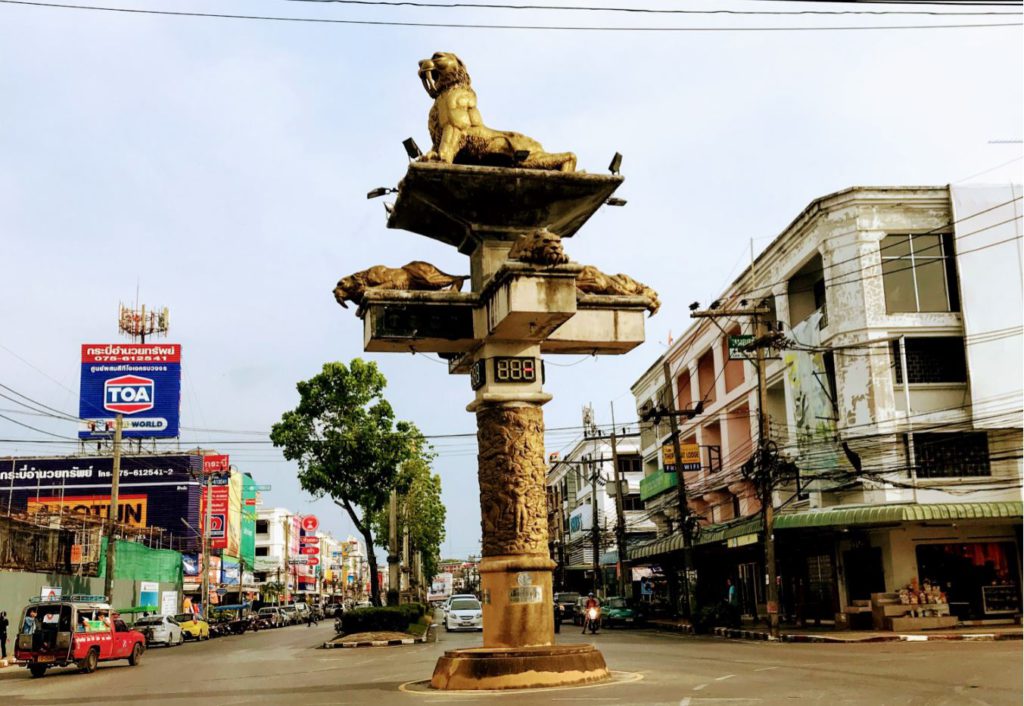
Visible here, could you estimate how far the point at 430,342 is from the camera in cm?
1444

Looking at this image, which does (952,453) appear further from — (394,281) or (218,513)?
(218,513)

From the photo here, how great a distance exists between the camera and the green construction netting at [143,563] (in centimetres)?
4850

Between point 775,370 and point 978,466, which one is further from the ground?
point 775,370

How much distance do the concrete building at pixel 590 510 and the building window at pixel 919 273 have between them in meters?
37.5

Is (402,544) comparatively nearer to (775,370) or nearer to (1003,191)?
(775,370)

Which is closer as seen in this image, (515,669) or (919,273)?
(515,669)

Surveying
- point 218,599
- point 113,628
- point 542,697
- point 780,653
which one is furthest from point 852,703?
point 218,599

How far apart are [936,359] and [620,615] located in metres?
18.8

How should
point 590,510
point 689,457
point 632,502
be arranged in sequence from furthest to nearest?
1. point 590,510
2. point 632,502
3. point 689,457

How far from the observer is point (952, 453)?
30.2 meters

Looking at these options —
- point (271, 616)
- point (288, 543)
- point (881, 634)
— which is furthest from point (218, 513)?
point (881, 634)

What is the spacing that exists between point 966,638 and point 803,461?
9443mm

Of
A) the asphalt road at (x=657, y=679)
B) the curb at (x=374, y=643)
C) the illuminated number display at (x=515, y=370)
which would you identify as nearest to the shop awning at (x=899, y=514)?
the asphalt road at (x=657, y=679)

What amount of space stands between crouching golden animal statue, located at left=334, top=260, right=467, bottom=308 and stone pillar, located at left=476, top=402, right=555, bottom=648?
2033mm
